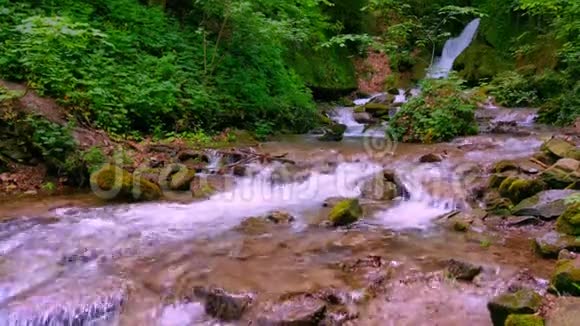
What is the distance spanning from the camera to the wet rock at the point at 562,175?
230 inches

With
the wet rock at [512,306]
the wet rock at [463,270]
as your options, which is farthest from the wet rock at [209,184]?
the wet rock at [512,306]

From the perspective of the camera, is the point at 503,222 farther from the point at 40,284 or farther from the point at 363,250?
the point at 40,284

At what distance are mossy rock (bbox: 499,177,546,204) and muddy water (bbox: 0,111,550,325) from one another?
598mm

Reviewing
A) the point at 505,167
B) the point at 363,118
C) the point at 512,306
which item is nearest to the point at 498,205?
the point at 505,167

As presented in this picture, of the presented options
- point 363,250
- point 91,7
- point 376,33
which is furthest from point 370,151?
point 376,33

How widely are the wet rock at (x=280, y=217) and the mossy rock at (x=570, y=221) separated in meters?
2.86

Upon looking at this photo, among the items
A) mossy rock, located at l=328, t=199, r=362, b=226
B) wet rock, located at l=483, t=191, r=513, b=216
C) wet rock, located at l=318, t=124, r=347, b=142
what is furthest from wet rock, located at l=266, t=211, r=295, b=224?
wet rock, located at l=318, t=124, r=347, b=142

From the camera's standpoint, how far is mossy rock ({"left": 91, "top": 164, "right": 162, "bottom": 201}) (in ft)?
21.1

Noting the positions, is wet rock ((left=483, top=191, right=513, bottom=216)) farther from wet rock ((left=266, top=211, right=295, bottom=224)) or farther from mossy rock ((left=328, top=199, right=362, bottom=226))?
wet rock ((left=266, top=211, right=295, bottom=224))

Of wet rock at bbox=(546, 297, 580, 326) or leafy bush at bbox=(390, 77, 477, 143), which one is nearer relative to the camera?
wet rock at bbox=(546, 297, 580, 326)

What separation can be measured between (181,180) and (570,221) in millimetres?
4895

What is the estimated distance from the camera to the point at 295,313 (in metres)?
3.48

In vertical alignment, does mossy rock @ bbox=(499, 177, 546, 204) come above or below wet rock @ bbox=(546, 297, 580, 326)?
above

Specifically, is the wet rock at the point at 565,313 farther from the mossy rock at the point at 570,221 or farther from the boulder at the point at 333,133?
the boulder at the point at 333,133
